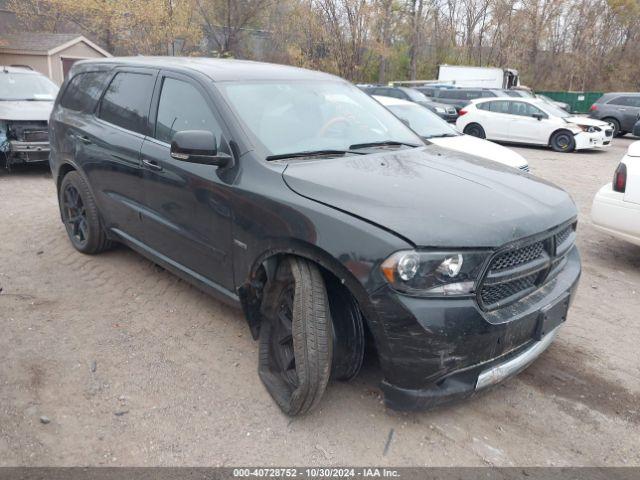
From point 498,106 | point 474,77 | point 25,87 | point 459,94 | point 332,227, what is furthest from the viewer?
point 474,77

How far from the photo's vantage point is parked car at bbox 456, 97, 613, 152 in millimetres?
15367

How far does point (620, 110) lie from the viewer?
786 inches

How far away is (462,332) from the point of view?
8.13ft

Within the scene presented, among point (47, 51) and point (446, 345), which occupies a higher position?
point (47, 51)

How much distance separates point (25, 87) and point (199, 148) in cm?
817

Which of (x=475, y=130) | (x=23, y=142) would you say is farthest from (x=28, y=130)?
(x=475, y=130)

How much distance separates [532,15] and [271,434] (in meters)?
42.0

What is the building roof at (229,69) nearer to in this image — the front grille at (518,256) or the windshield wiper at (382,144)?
the windshield wiper at (382,144)

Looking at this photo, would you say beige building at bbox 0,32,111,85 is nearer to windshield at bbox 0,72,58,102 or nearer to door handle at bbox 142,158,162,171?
windshield at bbox 0,72,58,102

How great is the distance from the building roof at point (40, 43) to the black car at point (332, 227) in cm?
2787

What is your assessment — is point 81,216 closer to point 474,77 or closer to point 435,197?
point 435,197

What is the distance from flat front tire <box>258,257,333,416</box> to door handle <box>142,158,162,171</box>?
132 centimetres

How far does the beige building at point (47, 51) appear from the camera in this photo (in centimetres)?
2775

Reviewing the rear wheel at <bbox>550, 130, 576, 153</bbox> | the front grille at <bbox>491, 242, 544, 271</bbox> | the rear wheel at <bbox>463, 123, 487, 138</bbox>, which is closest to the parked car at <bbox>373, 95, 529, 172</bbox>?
the front grille at <bbox>491, 242, 544, 271</bbox>
